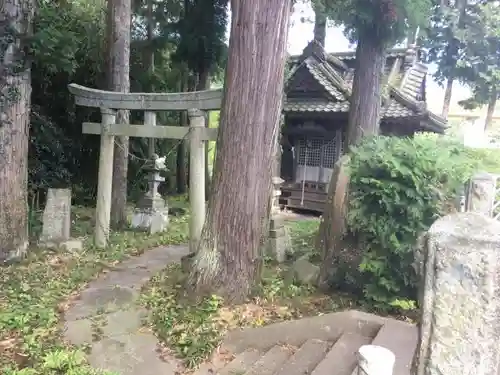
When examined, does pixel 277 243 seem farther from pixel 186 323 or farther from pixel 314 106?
pixel 314 106

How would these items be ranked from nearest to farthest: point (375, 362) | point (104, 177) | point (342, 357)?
point (375, 362)
point (342, 357)
point (104, 177)

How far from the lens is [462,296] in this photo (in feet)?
6.25

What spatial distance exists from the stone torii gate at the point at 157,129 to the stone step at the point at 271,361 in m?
3.17

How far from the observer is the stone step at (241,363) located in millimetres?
4012

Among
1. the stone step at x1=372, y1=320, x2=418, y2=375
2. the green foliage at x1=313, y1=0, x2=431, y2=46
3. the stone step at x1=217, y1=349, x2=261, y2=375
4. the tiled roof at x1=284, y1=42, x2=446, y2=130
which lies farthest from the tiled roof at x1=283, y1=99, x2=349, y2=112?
the stone step at x1=217, y1=349, x2=261, y2=375

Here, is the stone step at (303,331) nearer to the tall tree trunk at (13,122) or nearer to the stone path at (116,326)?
Answer: the stone path at (116,326)

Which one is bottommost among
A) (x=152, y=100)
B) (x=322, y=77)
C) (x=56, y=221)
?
(x=56, y=221)

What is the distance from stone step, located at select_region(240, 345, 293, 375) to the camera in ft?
13.0

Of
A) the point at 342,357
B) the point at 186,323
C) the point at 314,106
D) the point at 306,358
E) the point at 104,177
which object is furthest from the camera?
the point at 314,106

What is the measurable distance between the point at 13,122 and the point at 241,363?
201 inches

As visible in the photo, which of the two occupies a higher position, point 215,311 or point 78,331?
point 215,311

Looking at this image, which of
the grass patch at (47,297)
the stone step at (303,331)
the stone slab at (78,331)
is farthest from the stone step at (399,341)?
the stone slab at (78,331)

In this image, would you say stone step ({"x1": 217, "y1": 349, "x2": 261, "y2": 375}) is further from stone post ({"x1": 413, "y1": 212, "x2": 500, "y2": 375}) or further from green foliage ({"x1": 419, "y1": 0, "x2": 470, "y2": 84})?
green foliage ({"x1": 419, "y1": 0, "x2": 470, "y2": 84})

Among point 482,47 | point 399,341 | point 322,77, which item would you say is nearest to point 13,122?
point 399,341
